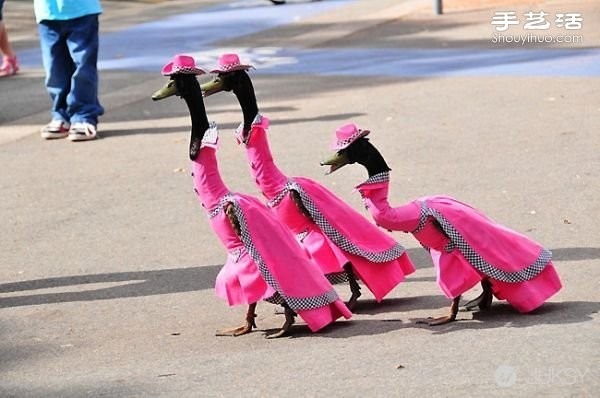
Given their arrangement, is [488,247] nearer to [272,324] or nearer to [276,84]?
[272,324]

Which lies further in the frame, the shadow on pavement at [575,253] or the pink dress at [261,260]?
the shadow on pavement at [575,253]

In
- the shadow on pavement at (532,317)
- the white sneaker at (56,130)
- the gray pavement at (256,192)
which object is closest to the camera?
the gray pavement at (256,192)

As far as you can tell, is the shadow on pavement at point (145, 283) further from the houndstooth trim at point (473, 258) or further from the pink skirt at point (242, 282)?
the pink skirt at point (242, 282)

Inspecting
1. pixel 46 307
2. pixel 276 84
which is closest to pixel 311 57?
pixel 276 84

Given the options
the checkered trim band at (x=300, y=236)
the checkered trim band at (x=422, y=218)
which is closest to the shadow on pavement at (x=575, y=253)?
the checkered trim band at (x=422, y=218)

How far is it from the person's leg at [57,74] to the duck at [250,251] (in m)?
5.18

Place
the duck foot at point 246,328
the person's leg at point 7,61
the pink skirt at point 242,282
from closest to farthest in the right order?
the pink skirt at point 242,282 → the duck foot at point 246,328 → the person's leg at point 7,61

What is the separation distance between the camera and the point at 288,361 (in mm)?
5555

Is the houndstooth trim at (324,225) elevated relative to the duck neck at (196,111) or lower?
lower

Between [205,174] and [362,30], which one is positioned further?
[362,30]

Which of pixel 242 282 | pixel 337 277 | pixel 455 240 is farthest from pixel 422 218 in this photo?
pixel 242 282

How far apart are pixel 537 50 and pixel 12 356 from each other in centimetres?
933

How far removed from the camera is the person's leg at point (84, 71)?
1090cm

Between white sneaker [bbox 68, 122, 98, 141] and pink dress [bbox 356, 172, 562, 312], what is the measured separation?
5469 millimetres
